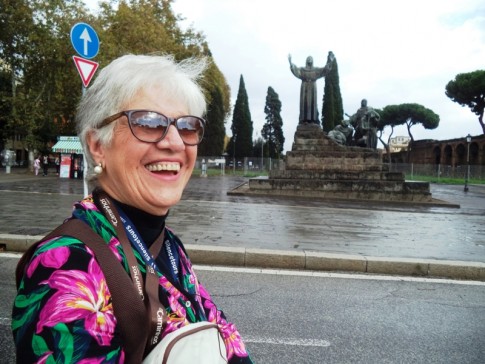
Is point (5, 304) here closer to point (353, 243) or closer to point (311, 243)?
point (311, 243)

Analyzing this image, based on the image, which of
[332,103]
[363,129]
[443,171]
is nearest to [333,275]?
[363,129]

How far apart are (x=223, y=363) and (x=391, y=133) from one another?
3078 inches

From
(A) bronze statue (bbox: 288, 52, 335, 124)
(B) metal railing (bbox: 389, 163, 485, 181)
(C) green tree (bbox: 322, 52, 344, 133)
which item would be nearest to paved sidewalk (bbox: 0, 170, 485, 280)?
(A) bronze statue (bbox: 288, 52, 335, 124)

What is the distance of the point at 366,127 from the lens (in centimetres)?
2002

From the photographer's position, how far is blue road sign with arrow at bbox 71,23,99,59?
6.71 m

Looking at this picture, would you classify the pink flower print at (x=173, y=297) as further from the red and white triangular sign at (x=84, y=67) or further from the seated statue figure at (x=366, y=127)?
the seated statue figure at (x=366, y=127)

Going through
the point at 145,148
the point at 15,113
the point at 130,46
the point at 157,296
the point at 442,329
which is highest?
the point at 130,46

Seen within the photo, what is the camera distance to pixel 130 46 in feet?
92.2

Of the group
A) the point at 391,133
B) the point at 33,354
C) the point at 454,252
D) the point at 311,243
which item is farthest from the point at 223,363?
the point at 391,133

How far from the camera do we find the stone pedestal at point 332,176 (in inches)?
628

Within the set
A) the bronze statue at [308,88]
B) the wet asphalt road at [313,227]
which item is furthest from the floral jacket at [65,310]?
the bronze statue at [308,88]

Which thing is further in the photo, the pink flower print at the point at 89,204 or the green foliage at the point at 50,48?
the green foliage at the point at 50,48

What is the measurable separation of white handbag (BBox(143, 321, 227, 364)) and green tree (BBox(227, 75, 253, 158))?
5705 cm

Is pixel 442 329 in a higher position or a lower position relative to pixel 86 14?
lower
